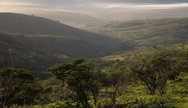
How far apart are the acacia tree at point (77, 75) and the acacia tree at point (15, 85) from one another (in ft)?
16.1

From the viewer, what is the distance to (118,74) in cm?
11512

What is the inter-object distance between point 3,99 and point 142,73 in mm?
41794

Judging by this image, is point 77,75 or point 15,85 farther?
point 77,75

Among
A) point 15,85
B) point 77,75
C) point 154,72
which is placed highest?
point 77,75

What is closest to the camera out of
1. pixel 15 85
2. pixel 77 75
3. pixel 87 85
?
pixel 15 85

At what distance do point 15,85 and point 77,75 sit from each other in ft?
40.3

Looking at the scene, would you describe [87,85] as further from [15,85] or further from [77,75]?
[15,85]

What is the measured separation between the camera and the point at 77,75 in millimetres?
72312

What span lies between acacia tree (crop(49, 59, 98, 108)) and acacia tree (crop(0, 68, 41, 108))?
193 inches

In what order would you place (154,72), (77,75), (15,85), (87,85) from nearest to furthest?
1. (15,85)
2. (77,75)
3. (87,85)
4. (154,72)

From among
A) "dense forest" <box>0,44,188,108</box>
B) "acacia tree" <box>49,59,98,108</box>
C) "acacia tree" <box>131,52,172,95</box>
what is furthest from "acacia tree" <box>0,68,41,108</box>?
"acacia tree" <box>131,52,172,95</box>

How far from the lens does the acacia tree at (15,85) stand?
66.8 metres

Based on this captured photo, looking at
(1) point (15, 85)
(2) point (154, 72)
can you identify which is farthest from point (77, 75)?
(2) point (154, 72)

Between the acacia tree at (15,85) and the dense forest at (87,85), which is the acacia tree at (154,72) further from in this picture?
the acacia tree at (15,85)
